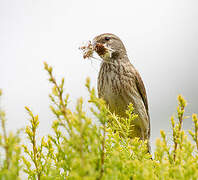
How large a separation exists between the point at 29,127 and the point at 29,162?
27 centimetres

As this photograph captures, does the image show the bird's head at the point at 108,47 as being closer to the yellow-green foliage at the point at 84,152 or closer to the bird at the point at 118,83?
the bird at the point at 118,83

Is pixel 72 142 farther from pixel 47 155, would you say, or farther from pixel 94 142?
pixel 47 155

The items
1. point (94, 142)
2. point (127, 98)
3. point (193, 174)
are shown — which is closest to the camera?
point (94, 142)

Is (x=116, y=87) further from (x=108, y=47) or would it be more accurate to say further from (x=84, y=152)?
(x=84, y=152)

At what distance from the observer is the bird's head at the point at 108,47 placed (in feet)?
15.2

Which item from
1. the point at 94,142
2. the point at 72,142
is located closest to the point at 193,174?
the point at 94,142

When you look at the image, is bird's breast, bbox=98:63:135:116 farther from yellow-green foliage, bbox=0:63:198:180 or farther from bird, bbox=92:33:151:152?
yellow-green foliage, bbox=0:63:198:180

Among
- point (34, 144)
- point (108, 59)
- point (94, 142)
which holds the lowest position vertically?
point (94, 142)

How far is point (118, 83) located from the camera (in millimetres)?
4352

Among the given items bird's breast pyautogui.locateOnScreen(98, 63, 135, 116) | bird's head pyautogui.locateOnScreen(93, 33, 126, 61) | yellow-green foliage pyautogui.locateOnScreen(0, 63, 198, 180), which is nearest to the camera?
yellow-green foliage pyautogui.locateOnScreen(0, 63, 198, 180)

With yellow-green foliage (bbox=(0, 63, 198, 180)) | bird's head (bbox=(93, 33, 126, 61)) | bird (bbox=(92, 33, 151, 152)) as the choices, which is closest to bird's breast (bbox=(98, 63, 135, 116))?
bird (bbox=(92, 33, 151, 152))

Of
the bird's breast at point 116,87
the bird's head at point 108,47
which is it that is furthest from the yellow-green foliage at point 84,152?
the bird's head at point 108,47

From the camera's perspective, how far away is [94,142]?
135 cm

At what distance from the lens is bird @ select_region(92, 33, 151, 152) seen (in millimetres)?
4320
